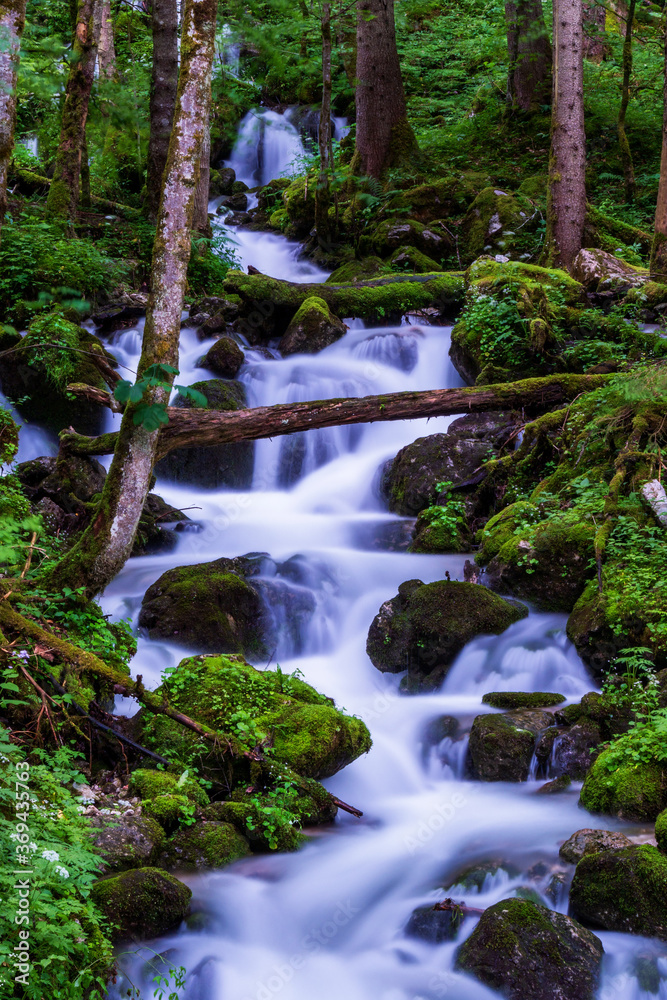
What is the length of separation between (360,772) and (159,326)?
133 inches

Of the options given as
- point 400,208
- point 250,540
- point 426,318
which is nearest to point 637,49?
point 400,208

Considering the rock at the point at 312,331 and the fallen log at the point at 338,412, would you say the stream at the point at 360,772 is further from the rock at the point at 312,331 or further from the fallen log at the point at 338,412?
the fallen log at the point at 338,412

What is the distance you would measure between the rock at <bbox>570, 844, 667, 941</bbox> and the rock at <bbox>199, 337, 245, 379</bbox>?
846 cm

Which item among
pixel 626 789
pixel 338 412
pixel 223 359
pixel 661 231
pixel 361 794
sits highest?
pixel 661 231

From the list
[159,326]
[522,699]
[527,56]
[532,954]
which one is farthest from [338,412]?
[527,56]

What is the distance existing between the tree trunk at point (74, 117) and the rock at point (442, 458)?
7162mm

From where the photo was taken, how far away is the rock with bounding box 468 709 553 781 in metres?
5.27

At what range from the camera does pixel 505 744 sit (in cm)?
531

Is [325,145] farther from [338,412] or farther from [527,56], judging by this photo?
[338,412]

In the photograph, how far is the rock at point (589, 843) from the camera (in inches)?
163

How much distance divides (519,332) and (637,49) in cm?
1328

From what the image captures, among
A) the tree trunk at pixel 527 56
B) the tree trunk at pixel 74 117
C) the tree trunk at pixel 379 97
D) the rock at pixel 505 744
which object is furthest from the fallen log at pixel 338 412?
the tree trunk at pixel 527 56

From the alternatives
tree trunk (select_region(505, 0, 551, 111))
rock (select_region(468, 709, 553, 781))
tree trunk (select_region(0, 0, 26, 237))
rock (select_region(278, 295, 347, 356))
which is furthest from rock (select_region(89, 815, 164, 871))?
tree trunk (select_region(505, 0, 551, 111))

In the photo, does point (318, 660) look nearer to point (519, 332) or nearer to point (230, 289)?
point (519, 332)
